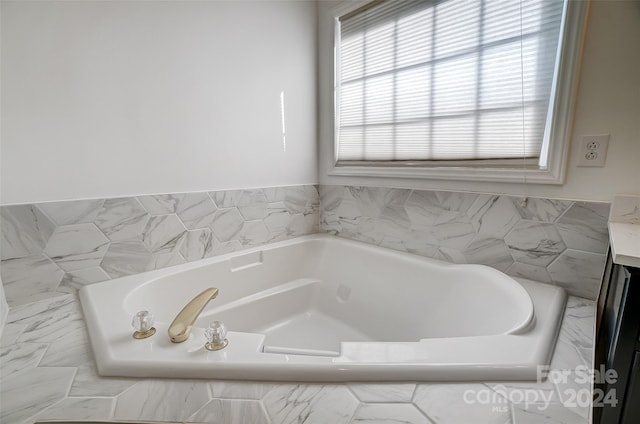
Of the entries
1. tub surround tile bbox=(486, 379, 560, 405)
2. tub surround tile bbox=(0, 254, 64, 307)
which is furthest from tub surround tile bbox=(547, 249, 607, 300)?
tub surround tile bbox=(0, 254, 64, 307)

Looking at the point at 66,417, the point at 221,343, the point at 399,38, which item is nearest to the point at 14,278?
the point at 66,417

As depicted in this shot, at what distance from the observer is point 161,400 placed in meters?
0.56

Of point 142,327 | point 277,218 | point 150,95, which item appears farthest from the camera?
point 277,218

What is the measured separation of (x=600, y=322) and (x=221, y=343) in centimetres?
117

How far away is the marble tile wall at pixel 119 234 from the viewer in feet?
3.26

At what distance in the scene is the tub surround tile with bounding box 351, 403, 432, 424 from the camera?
51 centimetres

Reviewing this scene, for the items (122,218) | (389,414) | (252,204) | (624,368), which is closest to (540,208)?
(624,368)

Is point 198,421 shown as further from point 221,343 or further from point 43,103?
point 43,103

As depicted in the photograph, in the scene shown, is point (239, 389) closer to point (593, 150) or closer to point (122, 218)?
point (122, 218)

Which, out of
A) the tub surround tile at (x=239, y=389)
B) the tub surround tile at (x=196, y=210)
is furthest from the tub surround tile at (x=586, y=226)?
the tub surround tile at (x=196, y=210)

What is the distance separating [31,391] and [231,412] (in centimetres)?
44

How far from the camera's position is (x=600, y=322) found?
89cm

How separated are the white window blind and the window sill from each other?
2.8 inches

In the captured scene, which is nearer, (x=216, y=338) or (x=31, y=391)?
(x=31, y=391)
